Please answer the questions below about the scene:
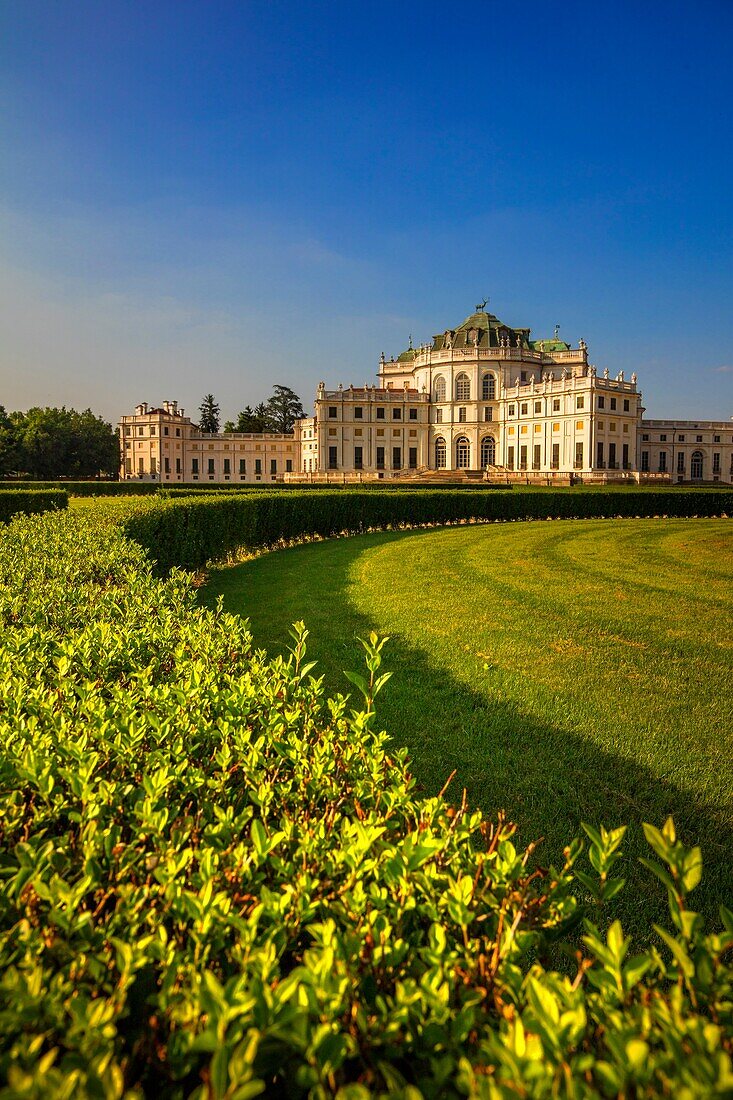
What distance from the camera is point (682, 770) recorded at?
4.50 meters

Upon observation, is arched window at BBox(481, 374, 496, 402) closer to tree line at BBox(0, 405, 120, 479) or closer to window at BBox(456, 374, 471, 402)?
window at BBox(456, 374, 471, 402)

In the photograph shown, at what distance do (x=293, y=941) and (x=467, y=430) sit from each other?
7534cm

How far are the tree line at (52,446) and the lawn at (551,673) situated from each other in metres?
56.7

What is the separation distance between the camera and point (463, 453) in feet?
247

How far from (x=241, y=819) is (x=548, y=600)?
8630 mm

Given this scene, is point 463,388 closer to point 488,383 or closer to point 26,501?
point 488,383

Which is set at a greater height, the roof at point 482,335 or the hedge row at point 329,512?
the roof at point 482,335

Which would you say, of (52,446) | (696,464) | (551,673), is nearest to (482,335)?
(696,464)

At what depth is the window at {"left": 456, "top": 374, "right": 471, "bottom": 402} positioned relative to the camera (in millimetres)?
74688

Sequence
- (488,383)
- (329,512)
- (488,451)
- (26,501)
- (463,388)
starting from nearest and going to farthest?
(26,501) → (329,512) → (488,451) → (488,383) → (463,388)

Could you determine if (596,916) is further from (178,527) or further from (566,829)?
(178,527)

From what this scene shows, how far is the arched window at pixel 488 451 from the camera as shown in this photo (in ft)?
243

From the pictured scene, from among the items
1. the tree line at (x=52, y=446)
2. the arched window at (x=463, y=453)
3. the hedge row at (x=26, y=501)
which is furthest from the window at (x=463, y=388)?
the hedge row at (x=26, y=501)

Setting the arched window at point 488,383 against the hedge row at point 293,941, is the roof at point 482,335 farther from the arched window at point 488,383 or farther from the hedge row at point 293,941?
the hedge row at point 293,941
